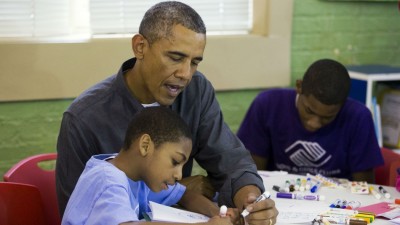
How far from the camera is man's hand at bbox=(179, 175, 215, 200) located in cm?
245

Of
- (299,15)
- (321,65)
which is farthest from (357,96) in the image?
(321,65)

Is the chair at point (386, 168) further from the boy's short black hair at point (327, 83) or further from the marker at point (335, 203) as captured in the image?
the marker at point (335, 203)

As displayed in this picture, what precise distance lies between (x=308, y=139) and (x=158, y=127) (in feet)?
4.70

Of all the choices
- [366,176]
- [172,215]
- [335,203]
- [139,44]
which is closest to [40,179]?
[139,44]

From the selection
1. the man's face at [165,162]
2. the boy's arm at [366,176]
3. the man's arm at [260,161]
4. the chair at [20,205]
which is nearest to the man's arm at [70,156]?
the chair at [20,205]

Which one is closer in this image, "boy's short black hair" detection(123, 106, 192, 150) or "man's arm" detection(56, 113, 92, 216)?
"boy's short black hair" detection(123, 106, 192, 150)

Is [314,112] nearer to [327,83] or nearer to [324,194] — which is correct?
[327,83]

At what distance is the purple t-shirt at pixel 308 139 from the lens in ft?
10.4

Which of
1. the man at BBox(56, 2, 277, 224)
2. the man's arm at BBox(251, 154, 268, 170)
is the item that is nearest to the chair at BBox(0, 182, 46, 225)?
the man at BBox(56, 2, 277, 224)

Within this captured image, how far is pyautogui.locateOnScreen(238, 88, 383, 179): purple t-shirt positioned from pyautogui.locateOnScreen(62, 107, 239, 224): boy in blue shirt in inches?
46.6

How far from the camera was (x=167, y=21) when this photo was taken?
7.46 feet

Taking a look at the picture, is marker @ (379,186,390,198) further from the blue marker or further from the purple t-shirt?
the purple t-shirt

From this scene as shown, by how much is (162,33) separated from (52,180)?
0.92 meters

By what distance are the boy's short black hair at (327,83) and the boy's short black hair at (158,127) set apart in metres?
1.12
